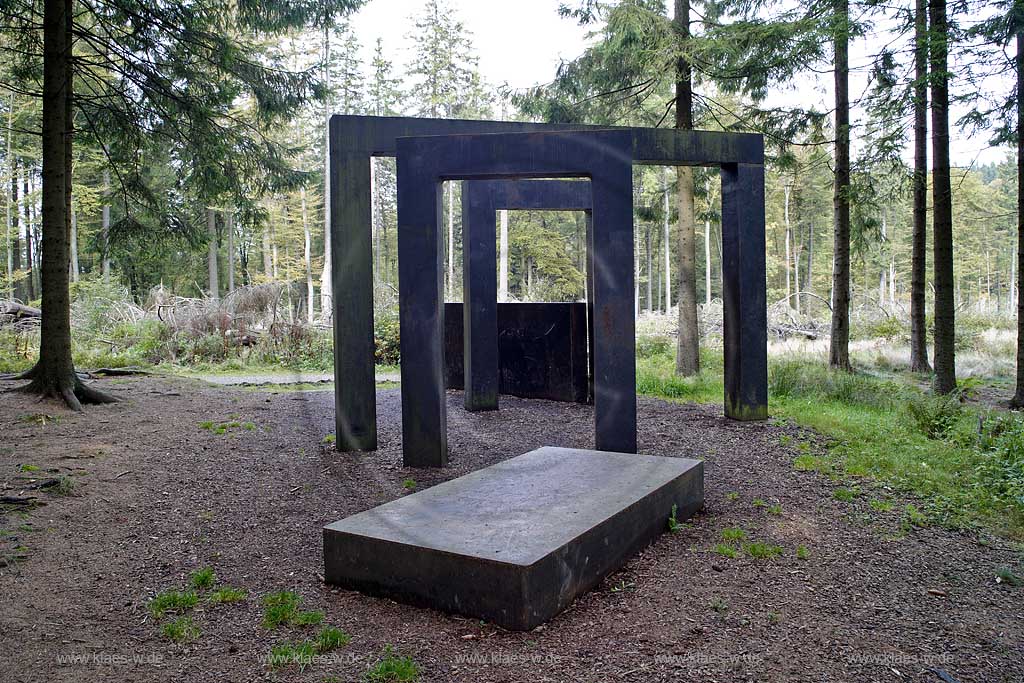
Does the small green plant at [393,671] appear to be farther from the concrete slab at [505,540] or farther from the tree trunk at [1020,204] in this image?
the tree trunk at [1020,204]

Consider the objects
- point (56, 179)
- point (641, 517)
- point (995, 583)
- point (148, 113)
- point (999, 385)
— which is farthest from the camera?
point (999, 385)

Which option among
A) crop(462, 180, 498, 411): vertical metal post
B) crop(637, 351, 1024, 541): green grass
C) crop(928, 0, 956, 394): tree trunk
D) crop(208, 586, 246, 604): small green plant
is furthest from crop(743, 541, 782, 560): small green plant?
crop(928, 0, 956, 394): tree trunk

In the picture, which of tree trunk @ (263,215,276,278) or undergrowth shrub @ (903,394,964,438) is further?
tree trunk @ (263,215,276,278)

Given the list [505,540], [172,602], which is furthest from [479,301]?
[172,602]

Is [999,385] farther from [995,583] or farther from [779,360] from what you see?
[995,583]

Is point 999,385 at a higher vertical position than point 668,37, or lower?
lower

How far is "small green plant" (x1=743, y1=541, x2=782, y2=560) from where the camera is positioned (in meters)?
4.34

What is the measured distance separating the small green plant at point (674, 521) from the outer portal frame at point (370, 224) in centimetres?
336

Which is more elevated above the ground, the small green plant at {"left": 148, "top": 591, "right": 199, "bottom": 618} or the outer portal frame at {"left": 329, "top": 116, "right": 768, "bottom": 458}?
the outer portal frame at {"left": 329, "top": 116, "right": 768, "bottom": 458}

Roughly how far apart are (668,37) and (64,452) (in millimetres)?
9481

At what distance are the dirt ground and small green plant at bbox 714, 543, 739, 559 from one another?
3 cm

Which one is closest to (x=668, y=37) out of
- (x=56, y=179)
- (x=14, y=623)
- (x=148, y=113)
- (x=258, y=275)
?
(x=148, y=113)

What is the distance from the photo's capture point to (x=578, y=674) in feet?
9.70

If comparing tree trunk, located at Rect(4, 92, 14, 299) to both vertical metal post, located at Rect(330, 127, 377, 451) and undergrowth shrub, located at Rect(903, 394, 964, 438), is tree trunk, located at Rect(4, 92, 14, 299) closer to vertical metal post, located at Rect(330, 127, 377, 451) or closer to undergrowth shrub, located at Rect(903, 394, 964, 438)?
vertical metal post, located at Rect(330, 127, 377, 451)
